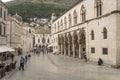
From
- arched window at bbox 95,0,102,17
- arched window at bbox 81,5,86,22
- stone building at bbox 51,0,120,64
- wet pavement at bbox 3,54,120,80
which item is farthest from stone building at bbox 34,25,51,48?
wet pavement at bbox 3,54,120,80

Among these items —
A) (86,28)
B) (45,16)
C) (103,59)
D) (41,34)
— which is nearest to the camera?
(103,59)

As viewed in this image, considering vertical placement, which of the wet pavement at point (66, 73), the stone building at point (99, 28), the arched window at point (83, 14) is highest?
A: the arched window at point (83, 14)

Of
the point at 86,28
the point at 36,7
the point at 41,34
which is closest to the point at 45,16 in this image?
the point at 36,7

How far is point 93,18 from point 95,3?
221 centimetres

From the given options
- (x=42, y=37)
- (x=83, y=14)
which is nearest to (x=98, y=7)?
(x=83, y=14)

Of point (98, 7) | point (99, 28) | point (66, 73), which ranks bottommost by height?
point (66, 73)

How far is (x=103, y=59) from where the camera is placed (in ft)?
110

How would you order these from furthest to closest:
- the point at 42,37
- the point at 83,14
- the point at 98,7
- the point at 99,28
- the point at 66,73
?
the point at 42,37 → the point at 83,14 → the point at 98,7 → the point at 99,28 → the point at 66,73

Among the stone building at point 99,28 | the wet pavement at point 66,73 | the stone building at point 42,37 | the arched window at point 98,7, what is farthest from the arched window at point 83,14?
the stone building at point 42,37

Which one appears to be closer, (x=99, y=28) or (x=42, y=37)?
(x=99, y=28)

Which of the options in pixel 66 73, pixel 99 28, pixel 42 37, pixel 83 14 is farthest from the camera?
pixel 42 37

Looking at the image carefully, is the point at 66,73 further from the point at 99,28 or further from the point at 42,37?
the point at 42,37

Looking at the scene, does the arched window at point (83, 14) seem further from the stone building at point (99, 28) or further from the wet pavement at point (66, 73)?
the wet pavement at point (66, 73)

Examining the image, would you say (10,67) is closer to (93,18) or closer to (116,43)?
(116,43)
